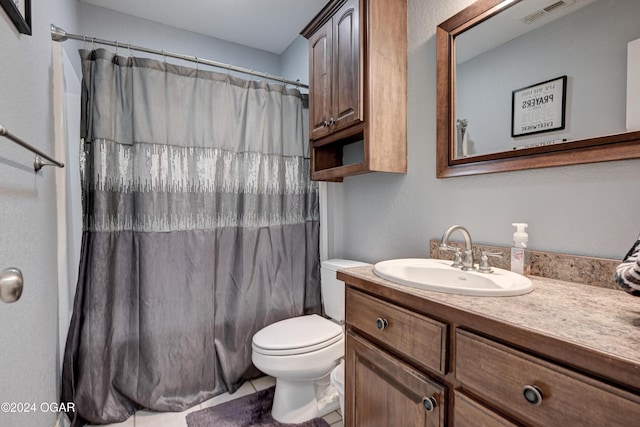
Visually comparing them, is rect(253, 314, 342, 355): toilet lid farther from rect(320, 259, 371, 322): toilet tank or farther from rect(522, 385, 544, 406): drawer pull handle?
rect(522, 385, 544, 406): drawer pull handle

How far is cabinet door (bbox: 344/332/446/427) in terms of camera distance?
761 millimetres

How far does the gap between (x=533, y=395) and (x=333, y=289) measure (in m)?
1.25

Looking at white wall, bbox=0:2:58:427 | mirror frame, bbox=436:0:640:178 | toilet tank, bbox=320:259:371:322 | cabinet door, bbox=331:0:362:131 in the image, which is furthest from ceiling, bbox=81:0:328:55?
toilet tank, bbox=320:259:371:322

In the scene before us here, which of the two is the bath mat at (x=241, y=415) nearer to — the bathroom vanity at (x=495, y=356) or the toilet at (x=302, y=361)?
the toilet at (x=302, y=361)

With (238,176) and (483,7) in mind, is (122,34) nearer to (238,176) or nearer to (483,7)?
(238,176)

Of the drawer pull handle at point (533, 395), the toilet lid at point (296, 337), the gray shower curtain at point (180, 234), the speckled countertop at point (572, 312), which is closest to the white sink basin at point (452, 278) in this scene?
the speckled countertop at point (572, 312)

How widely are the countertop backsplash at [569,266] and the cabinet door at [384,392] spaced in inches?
21.9

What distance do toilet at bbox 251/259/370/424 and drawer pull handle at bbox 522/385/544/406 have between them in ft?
3.33

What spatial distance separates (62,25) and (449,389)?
232cm

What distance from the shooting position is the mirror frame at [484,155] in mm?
829

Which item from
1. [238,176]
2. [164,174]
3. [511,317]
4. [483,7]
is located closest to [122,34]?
[164,174]

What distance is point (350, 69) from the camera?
Result: 141cm

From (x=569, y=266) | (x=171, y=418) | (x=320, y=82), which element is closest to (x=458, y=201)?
(x=569, y=266)

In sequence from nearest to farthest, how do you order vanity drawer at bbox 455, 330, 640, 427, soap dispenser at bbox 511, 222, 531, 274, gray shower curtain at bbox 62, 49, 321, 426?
vanity drawer at bbox 455, 330, 640, 427 → soap dispenser at bbox 511, 222, 531, 274 → gray shower curtain at bbox 62, 49, 321, 426
